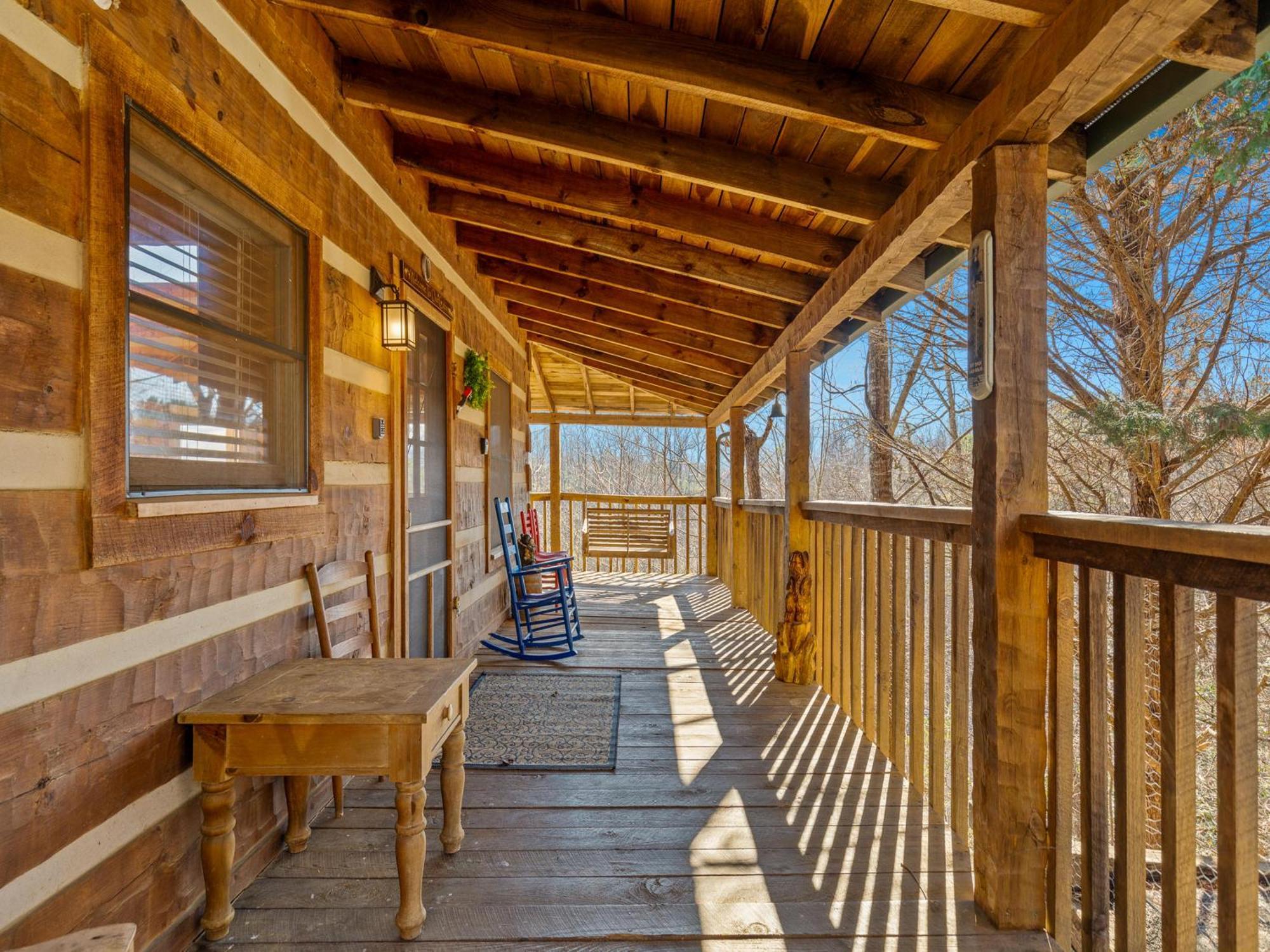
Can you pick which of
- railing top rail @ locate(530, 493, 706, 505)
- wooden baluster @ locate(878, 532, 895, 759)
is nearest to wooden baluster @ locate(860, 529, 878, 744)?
wooden baluster @ locate(878, 532, 895, 759)

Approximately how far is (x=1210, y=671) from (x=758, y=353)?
3.71 metres

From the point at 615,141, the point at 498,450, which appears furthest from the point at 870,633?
the point at 498,450

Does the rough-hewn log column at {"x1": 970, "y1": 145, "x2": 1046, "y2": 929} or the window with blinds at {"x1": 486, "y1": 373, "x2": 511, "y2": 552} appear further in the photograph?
the window with blinds at {"x1": 486, "y1": 373, "x2": 511, "y2": 552}

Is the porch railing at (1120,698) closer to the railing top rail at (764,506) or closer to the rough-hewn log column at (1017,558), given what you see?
the rough-hewn log column at (1017,558)

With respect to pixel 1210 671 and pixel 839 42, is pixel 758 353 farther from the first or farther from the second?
pixel 1210 671

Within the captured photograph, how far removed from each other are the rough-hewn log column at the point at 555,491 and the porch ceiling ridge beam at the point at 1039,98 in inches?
230

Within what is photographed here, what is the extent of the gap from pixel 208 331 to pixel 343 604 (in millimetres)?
1101

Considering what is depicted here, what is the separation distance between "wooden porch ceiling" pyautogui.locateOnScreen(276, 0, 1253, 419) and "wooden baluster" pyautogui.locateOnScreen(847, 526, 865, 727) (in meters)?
1.11

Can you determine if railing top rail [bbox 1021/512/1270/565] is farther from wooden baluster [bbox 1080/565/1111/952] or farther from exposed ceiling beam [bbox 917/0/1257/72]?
exposed ceiling beam [bbox 917/0/1257/72]

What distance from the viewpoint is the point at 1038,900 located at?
167cm

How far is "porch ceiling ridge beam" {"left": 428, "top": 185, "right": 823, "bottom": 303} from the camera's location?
11.6ft

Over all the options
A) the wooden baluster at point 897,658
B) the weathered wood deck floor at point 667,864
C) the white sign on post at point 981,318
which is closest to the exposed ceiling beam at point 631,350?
the wooden baluster at point 897,658

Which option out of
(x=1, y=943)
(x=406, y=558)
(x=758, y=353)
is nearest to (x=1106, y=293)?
(x=758, y=353)

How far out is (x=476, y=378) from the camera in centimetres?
412
